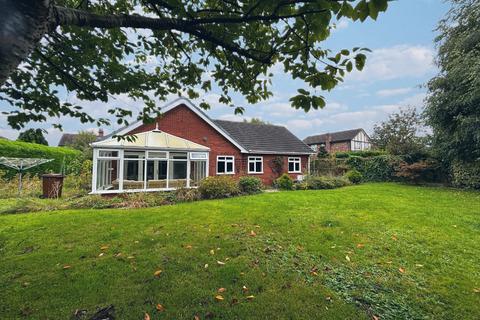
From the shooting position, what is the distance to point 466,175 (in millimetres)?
18359

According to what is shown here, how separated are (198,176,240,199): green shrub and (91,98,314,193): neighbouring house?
1777mm

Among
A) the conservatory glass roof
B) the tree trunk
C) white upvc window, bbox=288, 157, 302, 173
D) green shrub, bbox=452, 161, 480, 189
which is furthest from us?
white upvc window, bbox=288, 157, 302, 173

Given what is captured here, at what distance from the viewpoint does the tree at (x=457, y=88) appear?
15.9m

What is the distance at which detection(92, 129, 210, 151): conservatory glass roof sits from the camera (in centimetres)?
1426

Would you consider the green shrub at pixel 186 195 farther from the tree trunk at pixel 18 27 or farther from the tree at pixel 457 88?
the tree at pixel 457 88

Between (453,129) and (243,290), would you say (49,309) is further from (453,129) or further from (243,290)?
(453,129)

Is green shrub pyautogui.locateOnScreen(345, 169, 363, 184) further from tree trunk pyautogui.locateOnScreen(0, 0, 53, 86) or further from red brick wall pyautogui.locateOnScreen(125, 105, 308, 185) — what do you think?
tree trunk pyautogui.locateOnScreen(0, 0, 53, 86)

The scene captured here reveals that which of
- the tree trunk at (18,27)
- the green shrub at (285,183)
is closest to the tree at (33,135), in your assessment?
the tree trunk at (18,27)

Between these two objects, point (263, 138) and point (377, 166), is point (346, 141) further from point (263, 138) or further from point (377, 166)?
point (263, 138)

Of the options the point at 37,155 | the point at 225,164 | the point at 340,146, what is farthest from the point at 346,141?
the point at 37,155

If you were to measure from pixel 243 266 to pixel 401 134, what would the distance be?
32375 mm

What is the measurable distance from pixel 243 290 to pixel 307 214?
559cm

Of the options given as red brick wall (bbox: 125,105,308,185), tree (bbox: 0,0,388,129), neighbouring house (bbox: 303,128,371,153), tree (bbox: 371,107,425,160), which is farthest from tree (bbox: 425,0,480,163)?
neighbouring house (bbox: 303,128,371,153)

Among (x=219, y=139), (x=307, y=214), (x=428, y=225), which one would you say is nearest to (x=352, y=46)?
(x=307, y=214)
